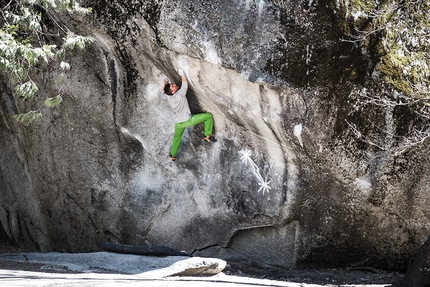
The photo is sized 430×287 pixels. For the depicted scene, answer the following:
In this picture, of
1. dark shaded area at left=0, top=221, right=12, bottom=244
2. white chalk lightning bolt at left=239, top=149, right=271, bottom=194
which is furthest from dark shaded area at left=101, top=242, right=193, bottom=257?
dark shaded area at left=0, top=221, right=12, bottom=244

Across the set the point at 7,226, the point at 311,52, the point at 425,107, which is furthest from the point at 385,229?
the point at 7,226

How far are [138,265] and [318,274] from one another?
113 inches

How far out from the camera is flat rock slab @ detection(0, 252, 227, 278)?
973cm

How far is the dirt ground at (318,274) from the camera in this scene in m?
10.3

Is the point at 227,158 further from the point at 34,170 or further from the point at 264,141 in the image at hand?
the point at 34,170

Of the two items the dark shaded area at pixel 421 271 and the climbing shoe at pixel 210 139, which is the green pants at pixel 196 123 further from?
the dark shaded area at pixel 421 271

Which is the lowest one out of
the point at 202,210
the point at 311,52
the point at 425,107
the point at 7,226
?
the point at 7,226

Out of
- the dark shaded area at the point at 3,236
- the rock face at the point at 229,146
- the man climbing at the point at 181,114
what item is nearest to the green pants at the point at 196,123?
the man climbing at the point at 181,114

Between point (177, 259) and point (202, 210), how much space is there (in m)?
1.85

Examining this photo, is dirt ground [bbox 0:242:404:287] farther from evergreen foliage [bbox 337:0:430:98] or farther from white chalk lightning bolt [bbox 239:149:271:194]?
evergreen foliage [bbox 337:0:430:98]

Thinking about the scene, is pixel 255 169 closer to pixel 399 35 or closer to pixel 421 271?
pixel 399 35

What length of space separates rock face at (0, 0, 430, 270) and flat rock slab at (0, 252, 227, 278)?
1660mm

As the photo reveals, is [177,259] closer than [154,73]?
Yes

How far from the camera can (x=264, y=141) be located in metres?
10.9
